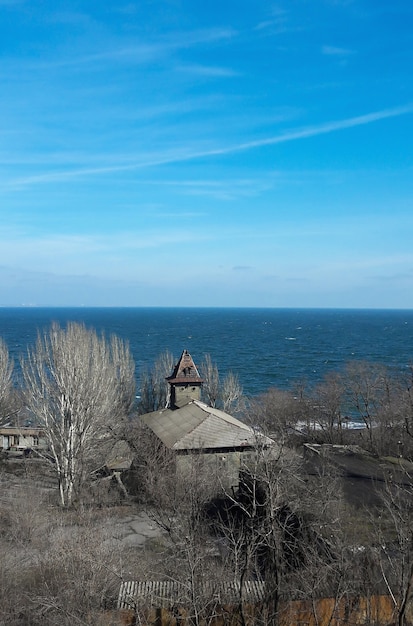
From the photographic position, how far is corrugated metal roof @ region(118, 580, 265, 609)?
13570mm

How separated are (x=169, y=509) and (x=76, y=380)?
8.72 m

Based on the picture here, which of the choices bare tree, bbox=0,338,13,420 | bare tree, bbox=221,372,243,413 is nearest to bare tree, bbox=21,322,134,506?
bare tree, bbox=0,338,13,420

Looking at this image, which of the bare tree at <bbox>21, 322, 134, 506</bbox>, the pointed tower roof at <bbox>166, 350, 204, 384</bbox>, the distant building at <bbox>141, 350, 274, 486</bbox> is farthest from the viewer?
the pointed tower roof at <bbox>166, 350, 204, 384</bbox>

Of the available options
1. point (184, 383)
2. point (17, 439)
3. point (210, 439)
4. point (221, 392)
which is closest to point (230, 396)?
point (221, 392)

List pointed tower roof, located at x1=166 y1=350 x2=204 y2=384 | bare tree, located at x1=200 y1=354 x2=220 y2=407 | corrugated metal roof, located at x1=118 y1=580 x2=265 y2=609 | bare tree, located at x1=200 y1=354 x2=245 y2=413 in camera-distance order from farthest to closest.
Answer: bare tree, located at x1=200 y1=354 x2=220 y2=407
bare tree, located at x1=200 y1=354 x2=245 y2=413
pointed tower roof, located at x1=166 y1=350 x2=204 y2=384
corrugated metal roof, located at x1=118 y1=580 x2=265 y2=609

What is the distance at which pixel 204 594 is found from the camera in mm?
13305

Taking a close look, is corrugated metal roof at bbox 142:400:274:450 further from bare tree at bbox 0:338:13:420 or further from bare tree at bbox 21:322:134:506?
bare tree at bbox 0:338:13:420

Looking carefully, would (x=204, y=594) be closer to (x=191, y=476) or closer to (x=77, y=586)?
(x=77, y=586)

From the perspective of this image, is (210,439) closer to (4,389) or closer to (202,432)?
(202,432)

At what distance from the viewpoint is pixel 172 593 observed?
14445mm

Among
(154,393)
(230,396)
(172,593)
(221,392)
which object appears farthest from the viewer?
(221,392)

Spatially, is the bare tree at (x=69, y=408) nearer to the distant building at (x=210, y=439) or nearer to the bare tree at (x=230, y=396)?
the distant building at (x=210, y=439)

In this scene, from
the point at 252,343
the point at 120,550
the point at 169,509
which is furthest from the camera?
the point at 252,343

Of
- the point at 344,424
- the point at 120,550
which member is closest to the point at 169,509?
the point at 120,550
